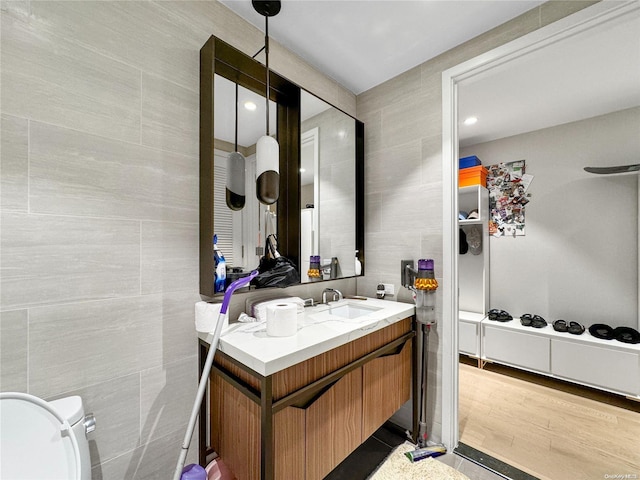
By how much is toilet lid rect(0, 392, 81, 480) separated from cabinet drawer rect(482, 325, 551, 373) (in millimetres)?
3074

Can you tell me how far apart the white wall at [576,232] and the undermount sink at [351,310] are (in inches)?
81.0

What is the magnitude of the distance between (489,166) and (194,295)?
3286 mm

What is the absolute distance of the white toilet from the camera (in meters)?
0.71

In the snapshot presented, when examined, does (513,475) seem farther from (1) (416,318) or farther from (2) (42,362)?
(2) (42,362)

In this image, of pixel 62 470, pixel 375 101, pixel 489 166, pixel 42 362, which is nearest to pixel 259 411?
pixel 62 470

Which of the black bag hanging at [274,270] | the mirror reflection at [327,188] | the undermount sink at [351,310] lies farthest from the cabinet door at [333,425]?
the mirror reflection at [327,188]

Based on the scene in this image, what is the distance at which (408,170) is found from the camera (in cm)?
181

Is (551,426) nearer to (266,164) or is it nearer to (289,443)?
(289,443)

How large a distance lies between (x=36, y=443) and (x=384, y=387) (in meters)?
1.35

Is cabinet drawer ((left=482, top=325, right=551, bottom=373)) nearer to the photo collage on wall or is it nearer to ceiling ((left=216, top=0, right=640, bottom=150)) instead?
the photo collage on wall

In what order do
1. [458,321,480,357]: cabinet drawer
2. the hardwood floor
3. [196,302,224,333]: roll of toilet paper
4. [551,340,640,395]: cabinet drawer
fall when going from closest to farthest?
1. [196,302,224,333]: roll of toilet paper
2. the hardwood floor
3. [551,340,640,395]: cabinet drawer
4. [458,321,480,357]: cabinet drawer

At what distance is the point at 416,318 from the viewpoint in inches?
66.6

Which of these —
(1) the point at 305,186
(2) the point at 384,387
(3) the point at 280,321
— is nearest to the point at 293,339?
(3) the point at 280,321

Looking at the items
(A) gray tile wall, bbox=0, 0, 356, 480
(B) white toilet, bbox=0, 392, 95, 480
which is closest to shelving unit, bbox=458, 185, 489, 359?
(A) gray tile wall, bbox=0, 0, 356, 480
